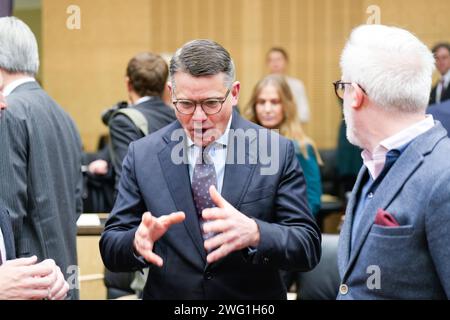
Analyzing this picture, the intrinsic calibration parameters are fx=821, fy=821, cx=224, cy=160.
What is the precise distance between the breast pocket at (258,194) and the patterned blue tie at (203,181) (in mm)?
118

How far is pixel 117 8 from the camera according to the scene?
989cm

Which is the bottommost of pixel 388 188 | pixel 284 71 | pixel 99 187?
pixel 99 187

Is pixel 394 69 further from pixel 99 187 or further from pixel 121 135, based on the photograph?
pixel 99 187

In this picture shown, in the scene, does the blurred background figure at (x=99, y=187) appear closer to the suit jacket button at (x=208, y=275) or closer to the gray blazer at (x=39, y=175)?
the gray blazer at (x=39, y=175)

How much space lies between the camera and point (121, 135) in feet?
14.3

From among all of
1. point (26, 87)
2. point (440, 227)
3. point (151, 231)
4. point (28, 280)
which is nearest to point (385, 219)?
point (440, 227)

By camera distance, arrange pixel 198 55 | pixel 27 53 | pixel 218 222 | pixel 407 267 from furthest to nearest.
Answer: pixel 27 53 → pixel 198 55 → pixel 218 222 → pixel 407 267

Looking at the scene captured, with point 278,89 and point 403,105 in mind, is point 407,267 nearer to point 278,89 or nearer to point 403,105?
point 403,105

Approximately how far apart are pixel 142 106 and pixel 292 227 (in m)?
2.04

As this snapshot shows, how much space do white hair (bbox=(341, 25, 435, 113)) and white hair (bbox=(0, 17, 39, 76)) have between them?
187 cm

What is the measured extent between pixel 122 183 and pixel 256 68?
7127 millimetres

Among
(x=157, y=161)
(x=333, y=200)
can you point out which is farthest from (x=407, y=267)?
(x=333, y=200)

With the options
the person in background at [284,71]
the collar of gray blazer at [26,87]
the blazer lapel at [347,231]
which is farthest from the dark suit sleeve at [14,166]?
the person in background at [284,71]

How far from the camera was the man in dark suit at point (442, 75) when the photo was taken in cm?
762
